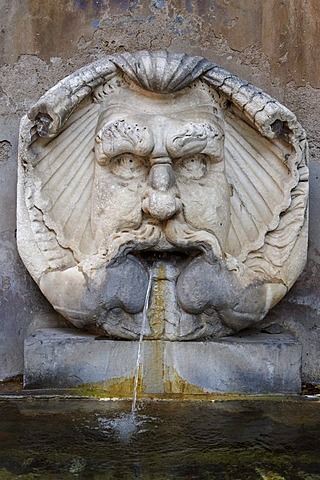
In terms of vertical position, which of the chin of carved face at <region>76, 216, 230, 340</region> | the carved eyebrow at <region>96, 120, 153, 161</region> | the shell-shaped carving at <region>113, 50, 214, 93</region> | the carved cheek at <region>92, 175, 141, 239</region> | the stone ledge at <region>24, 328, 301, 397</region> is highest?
the shell-shaped carving at <region>113, 50, 214, 93</region>

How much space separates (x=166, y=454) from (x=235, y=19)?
5.23ft

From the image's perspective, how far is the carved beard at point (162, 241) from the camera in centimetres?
247

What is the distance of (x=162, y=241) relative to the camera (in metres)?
2.49

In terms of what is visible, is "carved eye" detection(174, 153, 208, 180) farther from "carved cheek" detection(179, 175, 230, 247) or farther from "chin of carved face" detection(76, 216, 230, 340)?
"chin of carved face" detection(76, 216, 230, 340)

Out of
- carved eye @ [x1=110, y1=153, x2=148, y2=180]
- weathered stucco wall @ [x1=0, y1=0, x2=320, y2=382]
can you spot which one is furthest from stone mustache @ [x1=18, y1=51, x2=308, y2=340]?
weathered stucco wall @ [x1=0, y1=0, x2=320, y2=382]

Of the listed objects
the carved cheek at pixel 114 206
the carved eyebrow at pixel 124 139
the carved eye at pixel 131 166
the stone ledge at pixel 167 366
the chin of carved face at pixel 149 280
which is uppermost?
the carved eyebrow at pixel 124 139

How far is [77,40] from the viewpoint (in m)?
2.85

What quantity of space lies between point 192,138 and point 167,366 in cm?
69

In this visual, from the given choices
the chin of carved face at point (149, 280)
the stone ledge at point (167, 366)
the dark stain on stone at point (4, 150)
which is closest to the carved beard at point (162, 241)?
the chin of carved face at point (149, 280)

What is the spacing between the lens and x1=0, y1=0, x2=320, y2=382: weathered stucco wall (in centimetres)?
281

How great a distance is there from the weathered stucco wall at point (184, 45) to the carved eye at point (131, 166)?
1.38 ft

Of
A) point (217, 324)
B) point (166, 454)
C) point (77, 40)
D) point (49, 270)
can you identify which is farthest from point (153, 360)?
point (77, 40)

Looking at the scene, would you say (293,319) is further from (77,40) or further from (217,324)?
(77,40)

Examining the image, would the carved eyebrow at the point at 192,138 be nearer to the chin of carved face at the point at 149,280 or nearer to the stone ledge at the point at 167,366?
the chin of carved face at the point at 149,280
